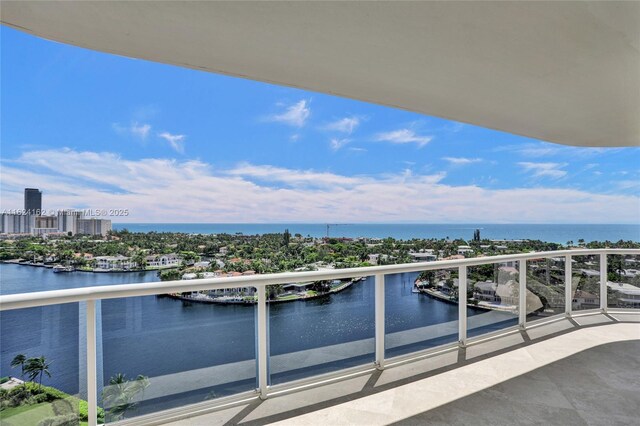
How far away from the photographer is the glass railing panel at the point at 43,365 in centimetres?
187

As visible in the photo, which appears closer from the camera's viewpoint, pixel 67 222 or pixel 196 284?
pixel 196 284

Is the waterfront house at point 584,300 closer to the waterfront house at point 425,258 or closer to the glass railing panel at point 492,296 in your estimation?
the glass railing panel at point 492,296

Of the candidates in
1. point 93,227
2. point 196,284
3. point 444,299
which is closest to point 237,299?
point 196,284

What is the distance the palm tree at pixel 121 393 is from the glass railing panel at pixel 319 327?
99cm

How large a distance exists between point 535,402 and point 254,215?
588 inches

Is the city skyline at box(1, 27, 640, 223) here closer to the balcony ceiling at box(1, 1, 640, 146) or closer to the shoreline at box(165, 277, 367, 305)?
the balcony ceiling at box(1, 1, 640, 146)

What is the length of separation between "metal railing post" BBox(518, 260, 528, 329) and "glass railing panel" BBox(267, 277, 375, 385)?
2500 millimetres

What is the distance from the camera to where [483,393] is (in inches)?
109

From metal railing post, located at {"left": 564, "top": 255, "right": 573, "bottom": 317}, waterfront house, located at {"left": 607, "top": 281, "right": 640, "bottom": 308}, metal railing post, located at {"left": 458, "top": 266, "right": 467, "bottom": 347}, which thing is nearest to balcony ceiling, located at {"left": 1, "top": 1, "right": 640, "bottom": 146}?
metal railing post, located at {"left": 458, "top": 266, "right": 467, "bottom": 347}

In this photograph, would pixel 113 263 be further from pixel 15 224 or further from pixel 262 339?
pixel 262 339

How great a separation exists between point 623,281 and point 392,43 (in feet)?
19.0

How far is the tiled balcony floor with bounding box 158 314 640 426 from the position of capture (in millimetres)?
2400

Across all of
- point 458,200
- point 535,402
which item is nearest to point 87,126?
point 535,402

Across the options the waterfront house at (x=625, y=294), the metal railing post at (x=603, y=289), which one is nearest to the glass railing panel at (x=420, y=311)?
the metal railing post at (x=603, y=289)
